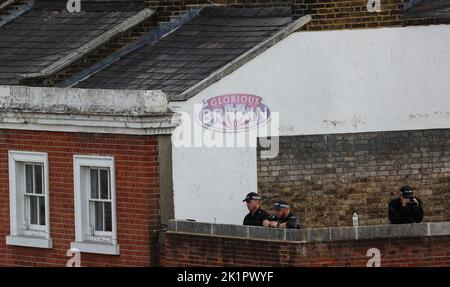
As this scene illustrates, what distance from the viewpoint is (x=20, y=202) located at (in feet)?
131

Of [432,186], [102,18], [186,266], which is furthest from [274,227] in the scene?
[102,18]

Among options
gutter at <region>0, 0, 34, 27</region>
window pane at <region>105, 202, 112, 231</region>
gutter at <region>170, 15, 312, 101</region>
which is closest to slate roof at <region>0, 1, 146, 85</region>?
gutter at <region>0, 0, 34, 27</region>

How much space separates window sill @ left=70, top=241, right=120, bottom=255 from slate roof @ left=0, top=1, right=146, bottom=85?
330 cm

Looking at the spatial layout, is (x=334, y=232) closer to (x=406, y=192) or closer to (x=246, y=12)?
(x=406, y=192)

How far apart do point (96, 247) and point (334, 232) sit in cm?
461

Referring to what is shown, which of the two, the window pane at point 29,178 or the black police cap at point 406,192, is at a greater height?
the window pane at point 29,178

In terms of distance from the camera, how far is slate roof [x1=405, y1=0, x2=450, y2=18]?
1592 inches

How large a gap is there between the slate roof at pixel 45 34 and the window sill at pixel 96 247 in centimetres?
330

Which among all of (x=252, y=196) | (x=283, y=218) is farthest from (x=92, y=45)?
(x=283, y=218)

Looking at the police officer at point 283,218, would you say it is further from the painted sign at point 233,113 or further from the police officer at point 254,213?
the painted sign at point 233,113

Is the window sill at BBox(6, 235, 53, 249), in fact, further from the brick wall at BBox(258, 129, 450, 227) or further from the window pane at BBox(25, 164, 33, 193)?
the brick wall at BBox(258, 129, 450, 227)

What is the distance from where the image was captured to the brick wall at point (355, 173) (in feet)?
127

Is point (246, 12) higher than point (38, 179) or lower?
higher

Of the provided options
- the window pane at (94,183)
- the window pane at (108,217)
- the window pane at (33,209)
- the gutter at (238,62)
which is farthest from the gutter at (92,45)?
the gutter at (238,62)
